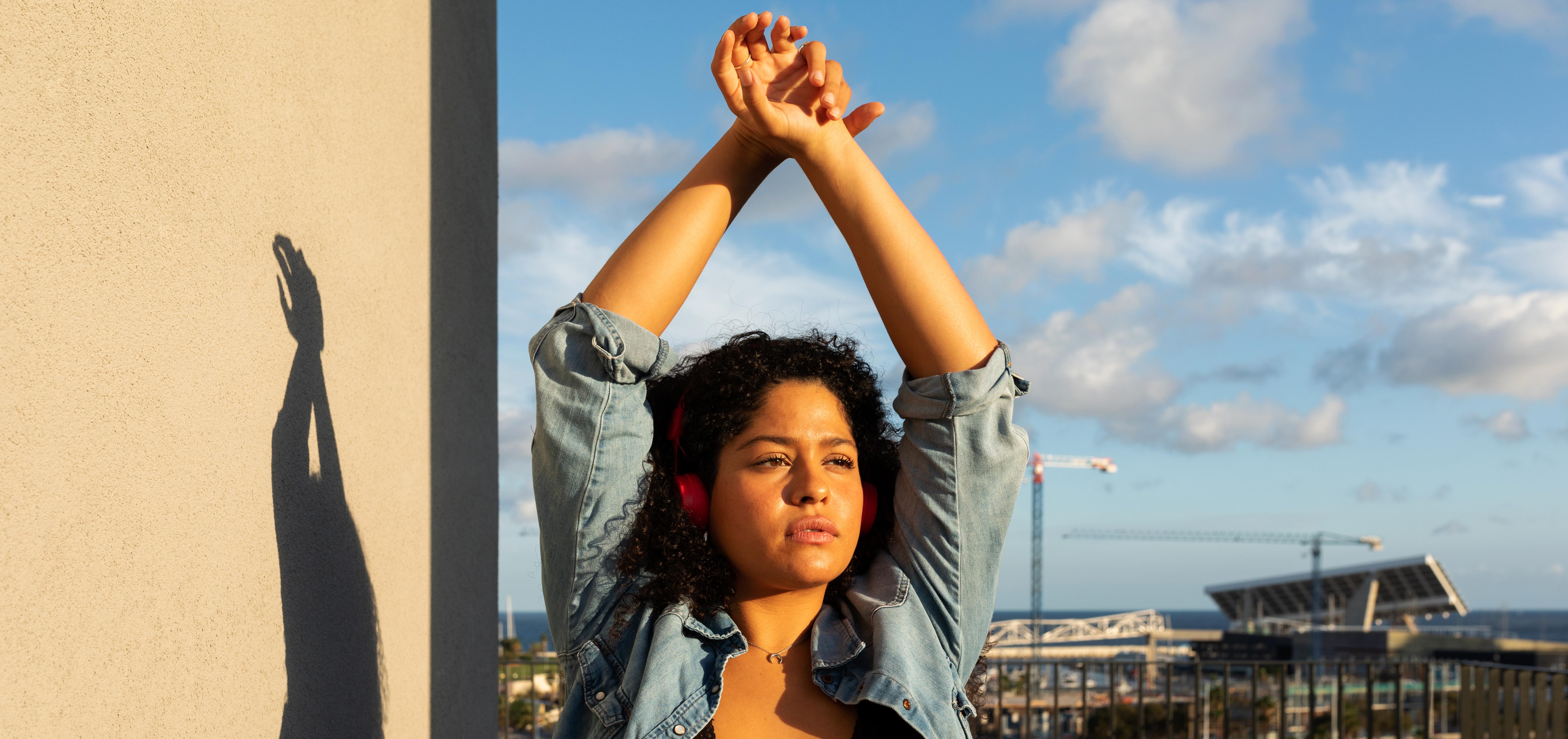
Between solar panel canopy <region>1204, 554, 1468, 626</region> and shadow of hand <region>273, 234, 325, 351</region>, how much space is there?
30807mm

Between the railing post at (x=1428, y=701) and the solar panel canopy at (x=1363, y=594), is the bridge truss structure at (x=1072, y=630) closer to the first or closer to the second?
the solar panel canopy at (x=1363, y=594)

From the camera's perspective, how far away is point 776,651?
163 centimetres

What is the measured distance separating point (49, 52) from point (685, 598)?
1.06 metres

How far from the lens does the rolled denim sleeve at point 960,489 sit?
1.54 m

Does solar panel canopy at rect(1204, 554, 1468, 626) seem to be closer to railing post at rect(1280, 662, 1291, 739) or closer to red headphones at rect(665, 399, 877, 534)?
railing post at rect(1280, 662, 1291, 739)

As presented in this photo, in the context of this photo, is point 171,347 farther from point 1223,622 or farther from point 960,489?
point 1223,622

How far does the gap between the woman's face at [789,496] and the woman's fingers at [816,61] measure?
0.47 metres

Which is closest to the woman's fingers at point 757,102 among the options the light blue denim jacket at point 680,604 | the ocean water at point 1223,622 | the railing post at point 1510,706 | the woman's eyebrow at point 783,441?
the light blue denim jacket at point 680,604

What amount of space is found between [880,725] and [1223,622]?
169385mm

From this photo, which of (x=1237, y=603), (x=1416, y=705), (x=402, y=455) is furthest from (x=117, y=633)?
(x=1237, y=603)

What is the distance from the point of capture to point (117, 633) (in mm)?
1261

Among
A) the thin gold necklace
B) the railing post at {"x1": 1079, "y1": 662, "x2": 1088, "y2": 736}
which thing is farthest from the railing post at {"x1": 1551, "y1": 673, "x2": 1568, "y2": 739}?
the thin gold necklace

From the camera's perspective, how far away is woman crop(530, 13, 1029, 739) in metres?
1.51

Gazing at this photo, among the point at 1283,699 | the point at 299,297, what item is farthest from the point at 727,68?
the point at 1283,699
